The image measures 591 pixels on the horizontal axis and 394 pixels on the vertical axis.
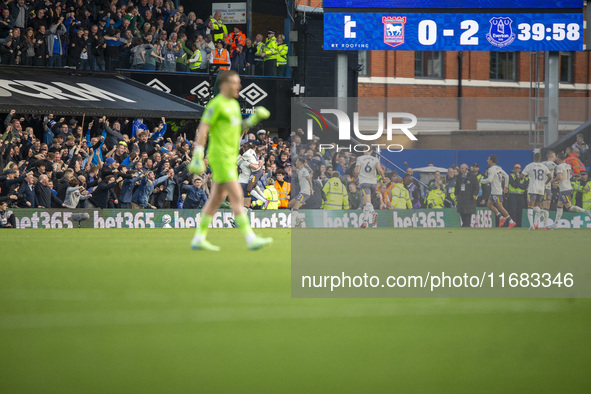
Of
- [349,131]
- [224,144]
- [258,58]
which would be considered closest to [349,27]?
[349,131]

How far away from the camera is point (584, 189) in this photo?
20984 millimetres

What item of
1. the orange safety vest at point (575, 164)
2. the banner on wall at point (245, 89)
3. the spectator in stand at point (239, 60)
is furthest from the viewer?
the spectator in stand at point (239, 60)

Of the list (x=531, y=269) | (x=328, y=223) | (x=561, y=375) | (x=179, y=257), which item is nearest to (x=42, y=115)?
(x=328, y=223)

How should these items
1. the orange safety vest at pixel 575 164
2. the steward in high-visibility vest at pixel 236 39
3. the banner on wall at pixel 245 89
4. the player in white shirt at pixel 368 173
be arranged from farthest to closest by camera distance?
the steward in high-visibility vest at pixel 236 39 → the banner on wall at pixel 245 89 → the player in white shirt at pixel 368 173 → the orange safety vest at pixel 575 164

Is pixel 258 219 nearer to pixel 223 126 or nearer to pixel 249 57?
pixel 249 57

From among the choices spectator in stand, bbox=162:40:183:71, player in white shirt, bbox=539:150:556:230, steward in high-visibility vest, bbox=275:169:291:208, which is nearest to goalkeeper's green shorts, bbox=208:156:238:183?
player in white shirt, bbox=539:150:556:230

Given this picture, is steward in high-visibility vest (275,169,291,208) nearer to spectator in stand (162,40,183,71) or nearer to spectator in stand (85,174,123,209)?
spectator in stand (85,174,123,209)

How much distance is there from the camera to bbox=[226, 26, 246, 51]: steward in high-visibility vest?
95.1ft

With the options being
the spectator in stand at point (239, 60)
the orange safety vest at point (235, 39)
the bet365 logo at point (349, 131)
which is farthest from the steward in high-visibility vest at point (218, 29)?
the bet365 logo at point (349, 131)

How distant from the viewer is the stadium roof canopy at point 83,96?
2319cm

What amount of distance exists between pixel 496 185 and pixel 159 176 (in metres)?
8.92

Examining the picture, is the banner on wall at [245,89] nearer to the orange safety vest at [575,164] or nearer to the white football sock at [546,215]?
the white football sock at [546,215]

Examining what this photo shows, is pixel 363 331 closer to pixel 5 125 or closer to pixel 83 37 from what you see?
pixel 5 125

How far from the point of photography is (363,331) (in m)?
6.67
